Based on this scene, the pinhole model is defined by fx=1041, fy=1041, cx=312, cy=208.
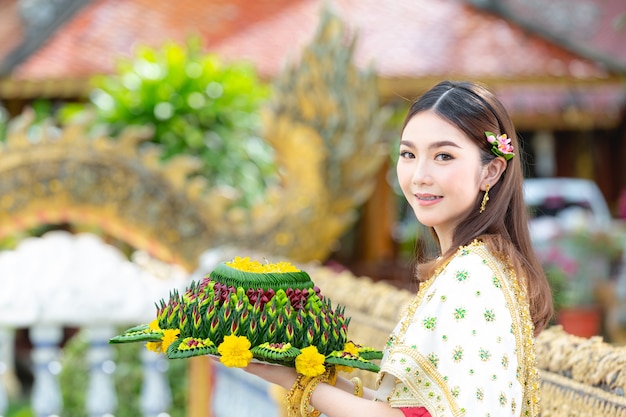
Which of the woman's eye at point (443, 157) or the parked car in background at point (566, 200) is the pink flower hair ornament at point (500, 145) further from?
the parked car in background at point (566, 200)

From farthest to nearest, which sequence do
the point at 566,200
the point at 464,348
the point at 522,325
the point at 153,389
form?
1. the point at 566,200
2. the point at 153,389
3. the point at 522,325
4. the point at 464,348

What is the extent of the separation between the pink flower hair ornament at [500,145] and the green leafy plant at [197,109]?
5.05 meters

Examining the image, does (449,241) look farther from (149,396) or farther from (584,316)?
(584,316)

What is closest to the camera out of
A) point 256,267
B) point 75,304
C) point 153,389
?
point 256,267

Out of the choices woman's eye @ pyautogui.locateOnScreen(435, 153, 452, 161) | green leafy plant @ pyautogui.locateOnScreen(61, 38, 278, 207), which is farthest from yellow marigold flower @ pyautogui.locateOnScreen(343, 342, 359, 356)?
green leafy plant @ pyautogui.locateOnScreen(61, 38, 278, 207)

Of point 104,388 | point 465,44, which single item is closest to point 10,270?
point 104,388

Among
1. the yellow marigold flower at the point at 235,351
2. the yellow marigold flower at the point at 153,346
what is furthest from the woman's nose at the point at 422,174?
the yellow marigold flower at the point at 153,346

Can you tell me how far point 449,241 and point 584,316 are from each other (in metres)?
6.08

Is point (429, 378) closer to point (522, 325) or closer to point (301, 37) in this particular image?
point (522, 325)

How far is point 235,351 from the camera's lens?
1.84 meters

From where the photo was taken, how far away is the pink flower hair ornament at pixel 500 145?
195 centimetres

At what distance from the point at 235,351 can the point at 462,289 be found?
414 mm

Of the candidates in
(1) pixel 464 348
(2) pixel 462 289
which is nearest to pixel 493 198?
(2) pixel 462 289

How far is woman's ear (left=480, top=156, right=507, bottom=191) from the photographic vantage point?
6.48 ft
